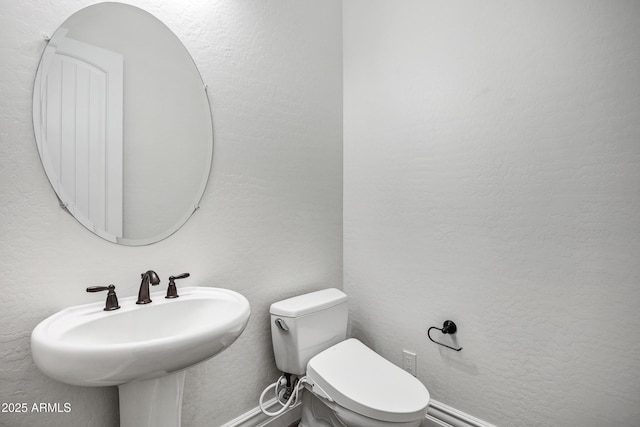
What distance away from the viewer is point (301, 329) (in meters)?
1.42

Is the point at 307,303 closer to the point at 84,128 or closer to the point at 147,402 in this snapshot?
the point at 147,402

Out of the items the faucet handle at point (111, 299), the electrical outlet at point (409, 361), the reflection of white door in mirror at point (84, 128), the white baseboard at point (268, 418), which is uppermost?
the reflection of white door in mirror at point (84, 128)

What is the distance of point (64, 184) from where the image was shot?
99 centimetres

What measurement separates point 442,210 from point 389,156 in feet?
1.35

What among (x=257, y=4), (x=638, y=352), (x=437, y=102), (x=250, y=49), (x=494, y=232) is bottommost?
(x=638, y=352)

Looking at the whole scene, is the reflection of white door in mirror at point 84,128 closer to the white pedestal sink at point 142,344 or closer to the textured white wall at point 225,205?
the textured white wall at point 225,205

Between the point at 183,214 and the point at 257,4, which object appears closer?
the point at 183,214

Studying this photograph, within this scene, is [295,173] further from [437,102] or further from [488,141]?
[488,141]

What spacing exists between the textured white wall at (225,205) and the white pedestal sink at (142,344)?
0.13 metres

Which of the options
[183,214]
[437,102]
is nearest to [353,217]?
[437,102]

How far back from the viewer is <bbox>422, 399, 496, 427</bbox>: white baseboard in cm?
139

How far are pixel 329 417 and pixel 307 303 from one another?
51cm

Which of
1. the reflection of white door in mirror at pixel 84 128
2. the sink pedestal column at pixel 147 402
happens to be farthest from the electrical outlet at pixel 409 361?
the reflection of white door in mirror at pixel 84 128

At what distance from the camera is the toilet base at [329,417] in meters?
1.09
